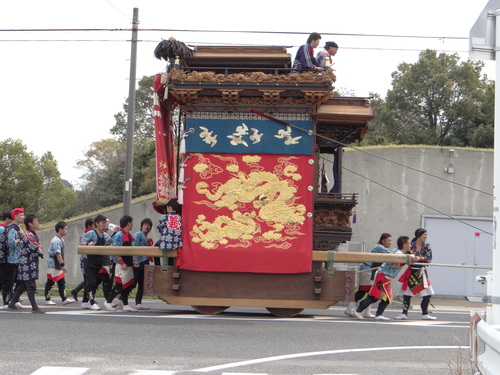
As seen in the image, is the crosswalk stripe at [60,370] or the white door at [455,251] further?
the white door at [455,251]

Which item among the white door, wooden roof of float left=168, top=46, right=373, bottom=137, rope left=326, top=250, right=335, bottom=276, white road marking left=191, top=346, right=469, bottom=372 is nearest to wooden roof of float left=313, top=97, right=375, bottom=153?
wooden roof of float left=168, top=46, right=373, bottom=137

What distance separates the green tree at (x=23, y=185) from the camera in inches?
2007

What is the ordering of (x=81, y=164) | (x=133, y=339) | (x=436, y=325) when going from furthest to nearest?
(x=81, y=164), (x=436, y=325), (x=133, y=339)

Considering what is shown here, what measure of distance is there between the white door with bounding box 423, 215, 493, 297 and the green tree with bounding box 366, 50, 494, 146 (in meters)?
19.4

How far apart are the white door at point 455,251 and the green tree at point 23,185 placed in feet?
103

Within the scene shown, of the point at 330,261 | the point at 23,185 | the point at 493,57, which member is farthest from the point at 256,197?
the point at 23,185

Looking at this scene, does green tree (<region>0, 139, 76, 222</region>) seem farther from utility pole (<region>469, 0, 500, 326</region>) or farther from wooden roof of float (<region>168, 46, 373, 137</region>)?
utility pole (<region>469, 0, 500, 326</region>)

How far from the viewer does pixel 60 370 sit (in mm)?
8422

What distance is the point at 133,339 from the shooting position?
419 inches

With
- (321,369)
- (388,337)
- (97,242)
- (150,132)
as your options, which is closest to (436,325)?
(388,337)

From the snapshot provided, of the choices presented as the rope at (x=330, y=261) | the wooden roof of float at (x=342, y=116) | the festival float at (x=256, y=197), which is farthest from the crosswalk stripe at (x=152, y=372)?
the wooden roof of float at (x=342, y=116)

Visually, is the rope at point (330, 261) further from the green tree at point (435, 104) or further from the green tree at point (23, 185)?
the green tree at point (23, 185)

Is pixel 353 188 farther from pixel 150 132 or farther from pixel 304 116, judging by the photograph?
pixel 150 132

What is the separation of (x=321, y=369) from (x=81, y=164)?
56.5 metres
